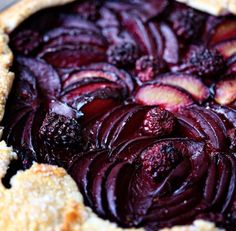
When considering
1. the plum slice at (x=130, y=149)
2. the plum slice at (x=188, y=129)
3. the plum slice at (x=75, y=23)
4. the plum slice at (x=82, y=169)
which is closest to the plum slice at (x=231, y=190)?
the plum slice at (x=188, y=129)

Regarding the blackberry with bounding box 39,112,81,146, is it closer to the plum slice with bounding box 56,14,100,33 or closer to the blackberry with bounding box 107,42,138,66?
the blackberry with bounding box 107,42,138,66

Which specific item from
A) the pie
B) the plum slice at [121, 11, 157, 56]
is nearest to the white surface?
the pie

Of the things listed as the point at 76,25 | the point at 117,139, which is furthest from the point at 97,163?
the point at 76,25

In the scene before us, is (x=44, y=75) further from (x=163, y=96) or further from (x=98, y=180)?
(x=98, y=180)

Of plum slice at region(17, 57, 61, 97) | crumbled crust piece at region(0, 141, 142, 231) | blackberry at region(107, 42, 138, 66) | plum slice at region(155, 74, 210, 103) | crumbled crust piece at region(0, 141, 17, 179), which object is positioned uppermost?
blackberry at region(107, 42, 138, 66)

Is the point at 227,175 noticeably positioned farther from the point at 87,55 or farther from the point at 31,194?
the point at 87,55

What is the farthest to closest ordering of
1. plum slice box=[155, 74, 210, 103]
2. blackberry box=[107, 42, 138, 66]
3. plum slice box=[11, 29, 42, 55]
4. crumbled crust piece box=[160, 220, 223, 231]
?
1. plum slice box=[11, 29, 42, 55]
2. blackberry box=[107, 42, 138, 66]
3. plum slice box=[155, 74, 210, 103]
4. crumbled crust piece box=[160, 220, 223, 231]

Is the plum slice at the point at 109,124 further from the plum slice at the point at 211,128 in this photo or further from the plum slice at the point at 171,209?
the plum slice at the point at 171,209
